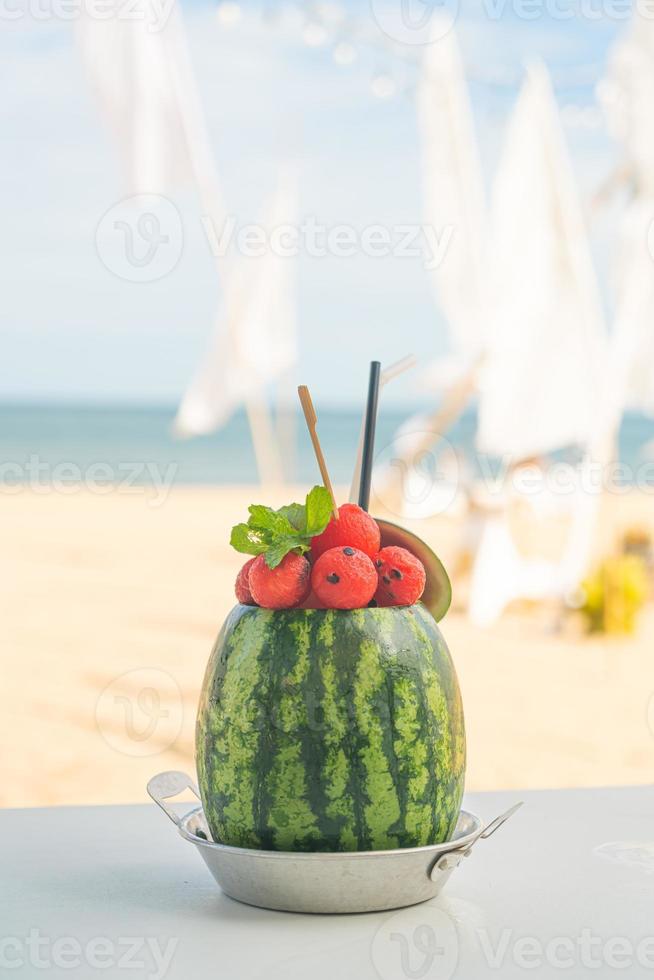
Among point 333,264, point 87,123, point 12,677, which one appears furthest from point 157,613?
point 87,123

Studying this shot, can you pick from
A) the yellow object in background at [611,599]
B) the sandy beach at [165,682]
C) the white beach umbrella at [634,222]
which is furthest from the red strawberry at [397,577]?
the yellow object in background at [611,599]

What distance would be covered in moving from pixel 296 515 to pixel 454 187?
4.95 meters

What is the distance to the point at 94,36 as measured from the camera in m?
3.81

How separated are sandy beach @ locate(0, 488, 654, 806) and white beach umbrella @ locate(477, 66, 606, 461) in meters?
0.57

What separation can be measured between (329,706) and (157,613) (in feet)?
17.8

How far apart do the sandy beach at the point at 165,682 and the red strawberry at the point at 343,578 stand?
8.40 ft

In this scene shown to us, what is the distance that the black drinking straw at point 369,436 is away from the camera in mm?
800

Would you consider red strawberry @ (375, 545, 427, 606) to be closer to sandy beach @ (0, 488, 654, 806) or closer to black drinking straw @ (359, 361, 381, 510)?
black drinking straw @ (359, 361, 381, 510)

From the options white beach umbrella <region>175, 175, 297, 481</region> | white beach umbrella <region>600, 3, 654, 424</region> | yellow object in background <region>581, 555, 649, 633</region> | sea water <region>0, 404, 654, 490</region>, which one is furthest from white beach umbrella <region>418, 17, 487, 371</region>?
sea water <region>0, 404, 654, 490</region>

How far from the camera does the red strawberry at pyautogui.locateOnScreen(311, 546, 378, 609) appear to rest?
2.43ft

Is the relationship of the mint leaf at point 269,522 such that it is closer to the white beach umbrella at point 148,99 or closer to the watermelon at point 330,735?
the watermelon at point 330,735

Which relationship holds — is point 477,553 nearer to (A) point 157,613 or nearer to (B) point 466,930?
(A) point 157,613

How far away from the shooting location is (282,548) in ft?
2.44

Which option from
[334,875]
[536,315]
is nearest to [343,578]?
[334,875]
